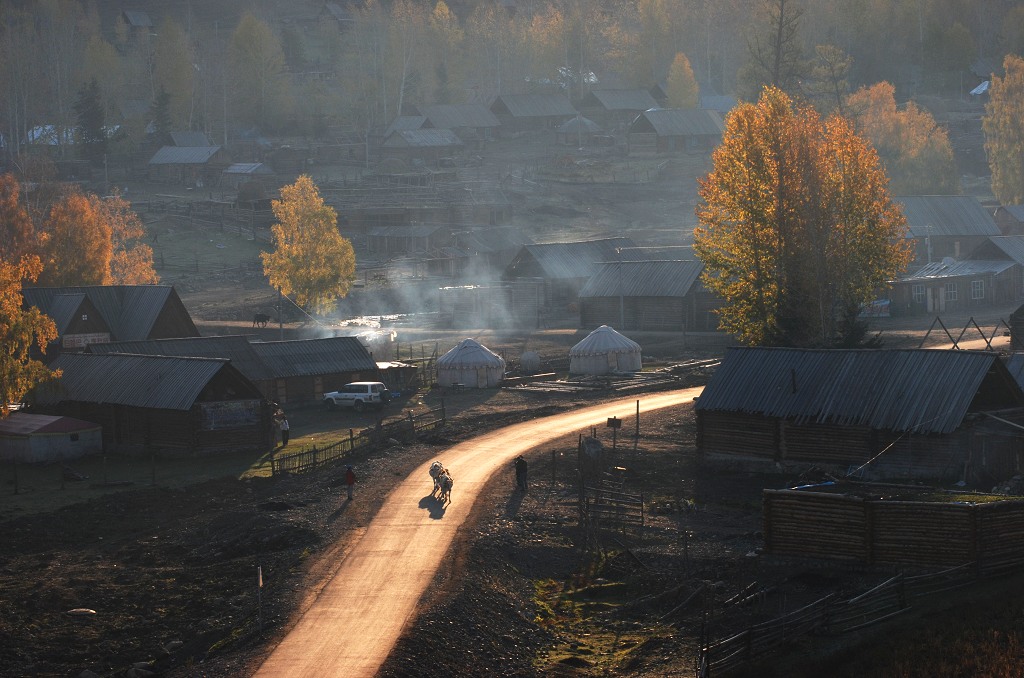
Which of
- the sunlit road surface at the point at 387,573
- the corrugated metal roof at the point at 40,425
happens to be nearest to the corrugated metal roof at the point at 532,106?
the corrugated metal roof at the point at 40,425

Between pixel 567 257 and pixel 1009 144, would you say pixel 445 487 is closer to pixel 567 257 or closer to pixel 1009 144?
pixel 567 257

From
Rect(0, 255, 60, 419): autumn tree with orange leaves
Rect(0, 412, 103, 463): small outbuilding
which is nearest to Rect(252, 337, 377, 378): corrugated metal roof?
Rect(0, 412, 103, 463): small outbuilding

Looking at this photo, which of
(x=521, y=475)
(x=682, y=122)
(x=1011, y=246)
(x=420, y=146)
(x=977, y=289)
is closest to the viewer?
(x=521, y=475)

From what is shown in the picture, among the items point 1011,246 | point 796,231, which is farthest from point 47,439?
point 1011,246

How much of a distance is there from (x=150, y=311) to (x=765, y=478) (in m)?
38.1

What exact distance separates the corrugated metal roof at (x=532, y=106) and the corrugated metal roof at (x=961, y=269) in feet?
218

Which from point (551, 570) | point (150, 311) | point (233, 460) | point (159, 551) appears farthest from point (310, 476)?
point (150, 311)

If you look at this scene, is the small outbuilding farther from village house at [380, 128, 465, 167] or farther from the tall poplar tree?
village house at [380, 128, 465, 167]

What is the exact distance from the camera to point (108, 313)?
222 ft

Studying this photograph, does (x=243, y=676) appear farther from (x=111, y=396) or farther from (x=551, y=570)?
(x=111, y=396)

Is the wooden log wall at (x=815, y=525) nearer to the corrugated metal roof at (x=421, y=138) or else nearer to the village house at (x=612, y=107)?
the corrugated metal roof at (x=421, y=138)

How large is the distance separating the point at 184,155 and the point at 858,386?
101 meters

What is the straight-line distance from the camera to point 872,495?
31984 millimetres

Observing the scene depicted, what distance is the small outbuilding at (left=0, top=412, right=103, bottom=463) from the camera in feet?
158
